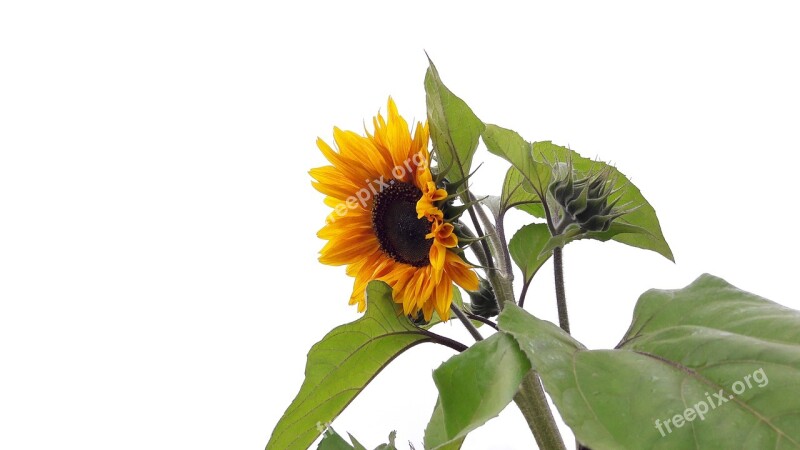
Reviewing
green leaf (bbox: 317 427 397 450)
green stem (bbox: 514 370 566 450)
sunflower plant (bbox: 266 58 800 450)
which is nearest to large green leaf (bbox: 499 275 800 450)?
sunflower plant (bbox: 266 58 800 450)

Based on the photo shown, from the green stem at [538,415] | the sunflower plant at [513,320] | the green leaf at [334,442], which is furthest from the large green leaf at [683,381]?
the green leaf at [334,442]

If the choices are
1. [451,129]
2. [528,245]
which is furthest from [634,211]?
[451,129]

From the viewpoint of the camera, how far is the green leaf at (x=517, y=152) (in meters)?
0.72

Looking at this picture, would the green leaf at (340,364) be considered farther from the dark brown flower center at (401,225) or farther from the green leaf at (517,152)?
the green leaf at (517,152)

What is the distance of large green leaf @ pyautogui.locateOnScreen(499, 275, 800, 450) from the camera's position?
20.2 inches

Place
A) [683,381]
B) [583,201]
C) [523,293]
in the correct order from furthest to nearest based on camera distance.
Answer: [523,293] → [583,201] → [683,381]

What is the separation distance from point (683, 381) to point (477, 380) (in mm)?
133

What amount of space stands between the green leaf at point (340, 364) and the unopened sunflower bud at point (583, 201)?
157mm

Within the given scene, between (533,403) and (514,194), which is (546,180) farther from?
(533,403)

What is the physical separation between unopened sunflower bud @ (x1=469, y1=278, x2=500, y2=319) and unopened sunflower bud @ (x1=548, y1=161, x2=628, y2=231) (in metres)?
0.11

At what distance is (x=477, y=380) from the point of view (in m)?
0.58

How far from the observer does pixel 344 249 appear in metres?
0.74

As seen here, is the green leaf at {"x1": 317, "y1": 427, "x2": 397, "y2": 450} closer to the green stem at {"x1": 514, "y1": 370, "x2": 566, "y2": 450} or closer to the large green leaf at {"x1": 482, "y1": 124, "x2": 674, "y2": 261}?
the green stem at {"x1": 514, "y1": 370, "x2": 566, "y2": 450}

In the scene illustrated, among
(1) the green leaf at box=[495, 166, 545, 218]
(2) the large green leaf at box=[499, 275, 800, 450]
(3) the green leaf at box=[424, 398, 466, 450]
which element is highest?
(1) the green leaf at box=[495, 166, 545, 218]
